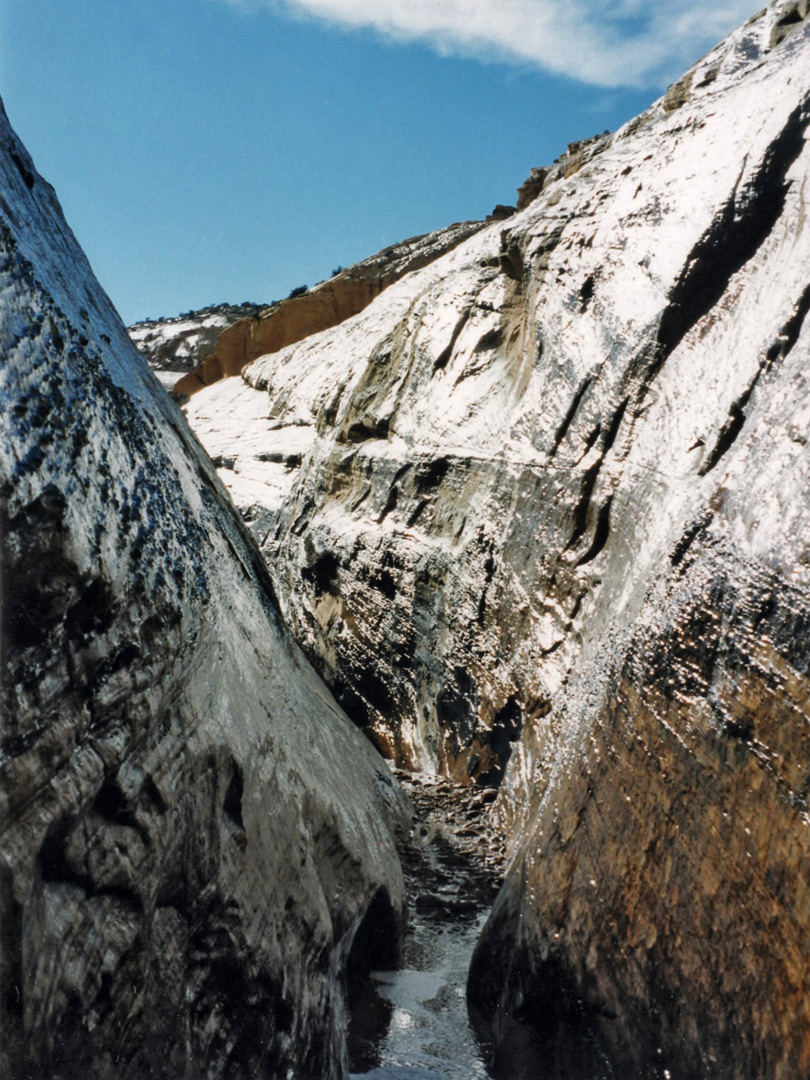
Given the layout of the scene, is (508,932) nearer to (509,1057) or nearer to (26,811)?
(509,1057)

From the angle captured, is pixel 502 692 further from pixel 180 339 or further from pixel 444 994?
pixel 180 339

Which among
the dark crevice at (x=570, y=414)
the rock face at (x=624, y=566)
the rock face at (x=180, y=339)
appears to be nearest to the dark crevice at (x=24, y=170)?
the rock face at (x=624, y=566)

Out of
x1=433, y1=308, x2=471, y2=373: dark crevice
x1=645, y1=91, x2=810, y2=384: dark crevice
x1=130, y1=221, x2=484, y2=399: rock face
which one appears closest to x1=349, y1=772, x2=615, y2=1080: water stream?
x1=645, y1=91, x2=810, y2=384: dark crevice

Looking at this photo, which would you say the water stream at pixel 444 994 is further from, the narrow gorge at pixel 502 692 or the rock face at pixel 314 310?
the rock face at pixel 314 310

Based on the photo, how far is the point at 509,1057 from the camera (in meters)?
4.62

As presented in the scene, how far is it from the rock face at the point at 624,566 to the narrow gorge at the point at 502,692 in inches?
1.0

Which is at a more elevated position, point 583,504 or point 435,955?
point 583,504

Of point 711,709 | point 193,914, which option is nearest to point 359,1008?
point 193,914

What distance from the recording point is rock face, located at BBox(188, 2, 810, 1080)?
13.0ft

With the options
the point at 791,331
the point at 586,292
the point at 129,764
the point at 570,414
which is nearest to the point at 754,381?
the point at 791,331

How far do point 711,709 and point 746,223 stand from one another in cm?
388

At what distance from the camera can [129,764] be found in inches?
122

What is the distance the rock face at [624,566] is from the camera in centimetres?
397

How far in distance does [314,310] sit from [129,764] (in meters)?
19.8
